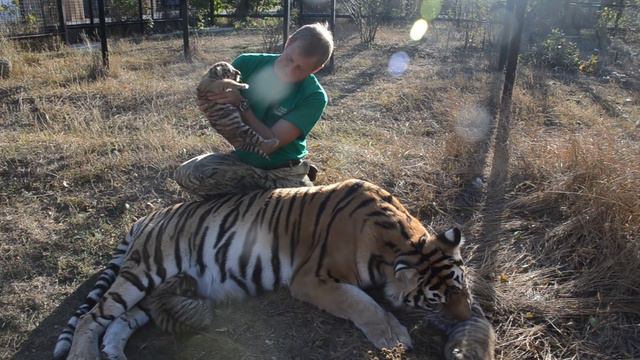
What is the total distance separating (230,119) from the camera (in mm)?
3527

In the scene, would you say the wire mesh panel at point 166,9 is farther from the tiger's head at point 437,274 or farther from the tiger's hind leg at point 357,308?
the tiger's head at point 437,274

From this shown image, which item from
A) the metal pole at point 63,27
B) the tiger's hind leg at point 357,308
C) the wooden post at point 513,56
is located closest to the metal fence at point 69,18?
the metal pole at point 63,27

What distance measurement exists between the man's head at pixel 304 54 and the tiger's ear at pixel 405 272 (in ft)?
4.80

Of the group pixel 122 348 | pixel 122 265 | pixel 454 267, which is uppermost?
pixel 454 267

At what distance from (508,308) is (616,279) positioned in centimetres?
76

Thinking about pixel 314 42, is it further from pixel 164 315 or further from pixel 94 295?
pixel 94 295

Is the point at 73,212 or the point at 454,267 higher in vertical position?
the point at 454,267

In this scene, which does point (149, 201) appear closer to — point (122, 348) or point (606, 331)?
point (122, 348)

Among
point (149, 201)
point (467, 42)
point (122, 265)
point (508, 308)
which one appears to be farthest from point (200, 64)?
point (508, 308)

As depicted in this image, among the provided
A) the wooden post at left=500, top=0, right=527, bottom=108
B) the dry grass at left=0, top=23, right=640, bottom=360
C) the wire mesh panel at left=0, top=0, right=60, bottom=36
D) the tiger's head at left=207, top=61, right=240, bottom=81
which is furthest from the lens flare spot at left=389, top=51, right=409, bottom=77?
the wire mesh panel at left=0, top=0, right=60, bottom=36

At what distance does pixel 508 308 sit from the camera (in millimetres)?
3316

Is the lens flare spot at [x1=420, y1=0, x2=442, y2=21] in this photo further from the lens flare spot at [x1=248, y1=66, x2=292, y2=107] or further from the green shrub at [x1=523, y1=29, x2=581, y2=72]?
the lens flare spot at [x1=248, y1=66, x2=292, y2=107]

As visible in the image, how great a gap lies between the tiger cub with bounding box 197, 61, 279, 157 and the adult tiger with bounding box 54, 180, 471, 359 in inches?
12.2

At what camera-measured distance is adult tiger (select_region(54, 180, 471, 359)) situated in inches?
112
